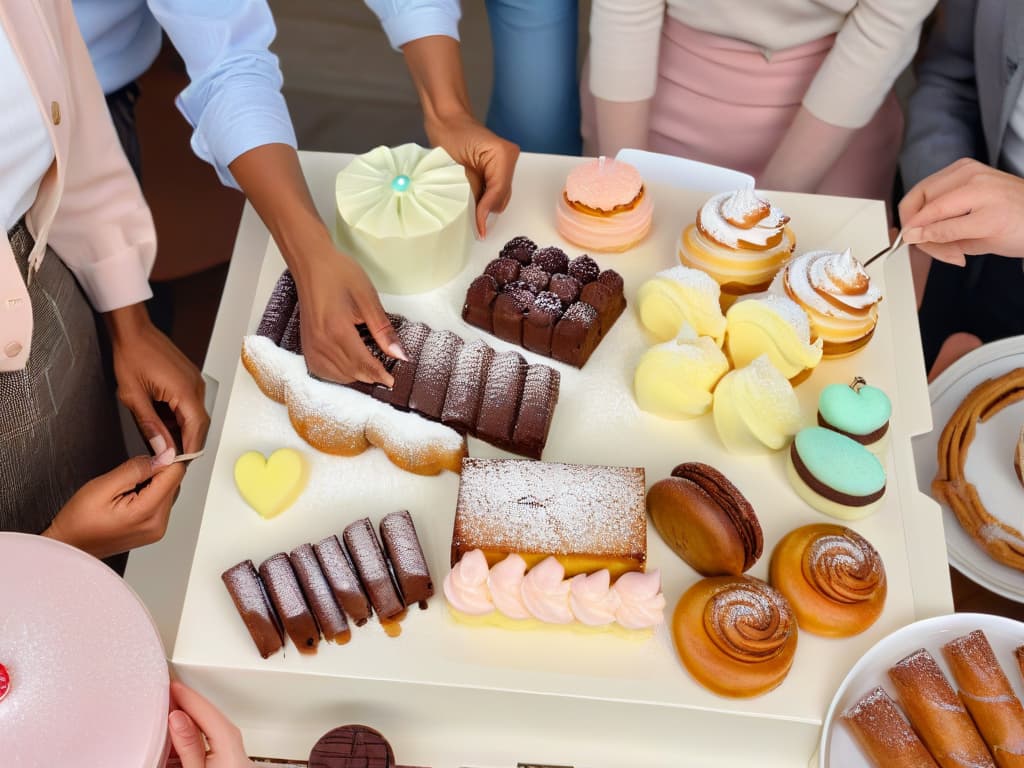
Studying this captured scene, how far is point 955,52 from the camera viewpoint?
1.72 m

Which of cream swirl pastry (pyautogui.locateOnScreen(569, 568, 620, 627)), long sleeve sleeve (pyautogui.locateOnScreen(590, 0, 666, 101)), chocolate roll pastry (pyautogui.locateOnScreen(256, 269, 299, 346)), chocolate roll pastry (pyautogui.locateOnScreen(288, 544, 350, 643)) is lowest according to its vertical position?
chocolate roll pastry (pyautogui.locateOnScreen(288, 544, 350, 643))

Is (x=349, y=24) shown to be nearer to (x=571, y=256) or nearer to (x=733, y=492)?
(x=571, y=256)

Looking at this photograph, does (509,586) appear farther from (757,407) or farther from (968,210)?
(968,210)

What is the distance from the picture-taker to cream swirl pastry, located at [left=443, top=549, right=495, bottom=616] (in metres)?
1.03

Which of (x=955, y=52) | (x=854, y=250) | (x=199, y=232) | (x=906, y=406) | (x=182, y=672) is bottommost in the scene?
(x=199, y=232)

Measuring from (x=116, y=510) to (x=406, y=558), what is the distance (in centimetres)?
36

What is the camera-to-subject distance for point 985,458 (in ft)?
4.66

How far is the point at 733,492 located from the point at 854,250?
534mm

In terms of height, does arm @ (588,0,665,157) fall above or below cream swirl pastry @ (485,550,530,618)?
above

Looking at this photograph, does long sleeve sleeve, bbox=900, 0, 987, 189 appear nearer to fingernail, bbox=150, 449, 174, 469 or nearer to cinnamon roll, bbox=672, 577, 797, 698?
cinnamon roll, bbox=672, 577, 797, 698

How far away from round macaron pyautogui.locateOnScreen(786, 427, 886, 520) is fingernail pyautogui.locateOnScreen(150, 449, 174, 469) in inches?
31.3

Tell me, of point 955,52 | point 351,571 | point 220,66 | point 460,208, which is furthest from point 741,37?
point 351,571

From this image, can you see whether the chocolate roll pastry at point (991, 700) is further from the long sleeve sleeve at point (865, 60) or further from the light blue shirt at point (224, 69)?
the light blue shirt at point (224, 69)

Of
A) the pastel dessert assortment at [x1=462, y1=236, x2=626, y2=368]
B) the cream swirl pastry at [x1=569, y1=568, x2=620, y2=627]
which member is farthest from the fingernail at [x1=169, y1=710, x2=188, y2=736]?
the pastel dessert assortment at [x1=462, y1=236, x2=626, y2=368]
